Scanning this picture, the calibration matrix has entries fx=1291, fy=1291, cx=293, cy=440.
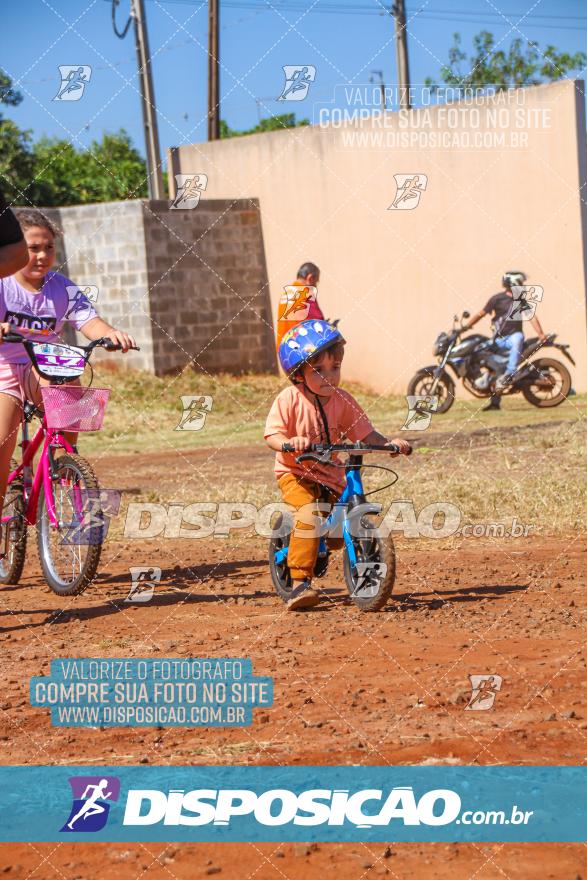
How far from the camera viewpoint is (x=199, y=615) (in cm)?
648

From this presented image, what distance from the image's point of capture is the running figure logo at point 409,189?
1798 cm

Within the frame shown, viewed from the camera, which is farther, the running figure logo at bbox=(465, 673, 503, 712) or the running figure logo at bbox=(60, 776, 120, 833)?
the running figure logo at bbox=(465, 673, 503, 712)

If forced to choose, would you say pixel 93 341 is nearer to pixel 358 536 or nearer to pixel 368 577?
pixel 358 536

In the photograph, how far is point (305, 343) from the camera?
20.6ft

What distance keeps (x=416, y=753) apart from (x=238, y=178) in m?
18.4

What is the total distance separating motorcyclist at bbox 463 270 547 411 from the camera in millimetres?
15789

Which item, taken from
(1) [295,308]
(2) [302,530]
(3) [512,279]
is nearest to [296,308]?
(1) [295,308]

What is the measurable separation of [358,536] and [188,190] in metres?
16.2

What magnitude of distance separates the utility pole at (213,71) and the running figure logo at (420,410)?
11133 mm

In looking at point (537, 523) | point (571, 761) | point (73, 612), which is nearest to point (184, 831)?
point (571, 761)

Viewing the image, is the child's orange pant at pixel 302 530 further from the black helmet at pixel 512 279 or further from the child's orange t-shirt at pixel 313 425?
the black helmet at pixel 512 279

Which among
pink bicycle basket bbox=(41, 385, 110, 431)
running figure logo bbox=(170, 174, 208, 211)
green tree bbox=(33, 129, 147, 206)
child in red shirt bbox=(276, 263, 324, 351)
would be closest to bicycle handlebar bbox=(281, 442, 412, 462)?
pink bicycle basket bbox=(41, 385, 110, 431)

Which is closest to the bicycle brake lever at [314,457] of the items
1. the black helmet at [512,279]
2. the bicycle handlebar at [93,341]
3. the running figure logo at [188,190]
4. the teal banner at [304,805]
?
the bicycle handlebar at [93,341]

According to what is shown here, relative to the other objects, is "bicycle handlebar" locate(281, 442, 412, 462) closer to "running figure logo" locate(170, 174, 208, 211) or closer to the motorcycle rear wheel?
the motorcycle rear wheel
